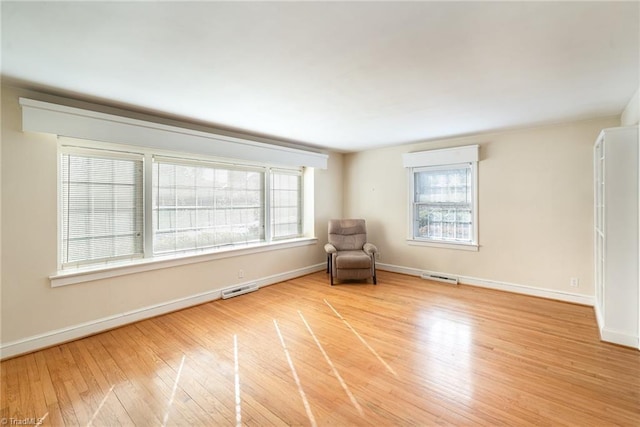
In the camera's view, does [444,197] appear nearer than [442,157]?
No

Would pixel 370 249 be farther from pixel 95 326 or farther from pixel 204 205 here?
pixel 95 326

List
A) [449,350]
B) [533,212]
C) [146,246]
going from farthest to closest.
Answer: [533,212]
[146,246]
[449,350]

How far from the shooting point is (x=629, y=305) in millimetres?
2609

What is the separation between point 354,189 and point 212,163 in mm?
2870

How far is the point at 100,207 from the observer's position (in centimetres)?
305

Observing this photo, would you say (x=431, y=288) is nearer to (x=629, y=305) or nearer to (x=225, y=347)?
(x=629, y=305)

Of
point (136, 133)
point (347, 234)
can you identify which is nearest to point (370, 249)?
point (347, 234)

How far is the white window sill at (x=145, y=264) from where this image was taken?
276 cm

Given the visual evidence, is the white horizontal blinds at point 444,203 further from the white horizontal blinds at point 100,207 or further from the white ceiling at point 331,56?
the white horizontal blinds at point 100,207

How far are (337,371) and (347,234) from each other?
3.12 metres

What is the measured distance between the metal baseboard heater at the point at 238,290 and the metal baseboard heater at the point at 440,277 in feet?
9.30

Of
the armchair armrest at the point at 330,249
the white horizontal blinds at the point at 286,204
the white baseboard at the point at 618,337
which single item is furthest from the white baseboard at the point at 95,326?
the white baseboard at the point at 618,337

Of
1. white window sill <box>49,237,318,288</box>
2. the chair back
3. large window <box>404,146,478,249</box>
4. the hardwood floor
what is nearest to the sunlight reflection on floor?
the hardwood floor

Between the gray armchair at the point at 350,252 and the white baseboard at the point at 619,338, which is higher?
the gray armchair at the point at 350,252
